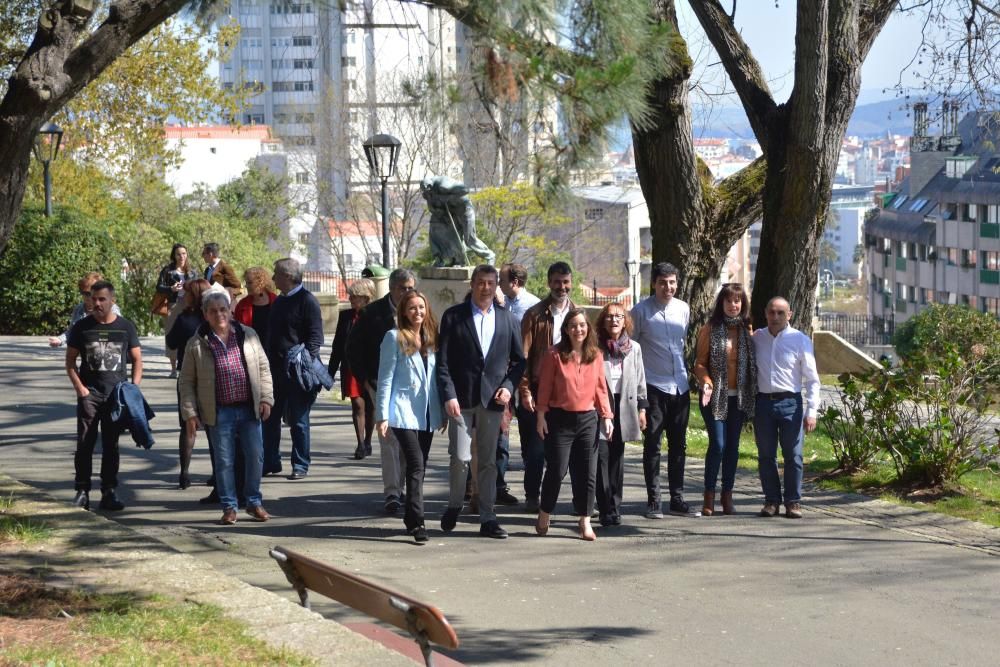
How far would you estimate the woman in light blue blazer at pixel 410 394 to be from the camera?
8.50 metres

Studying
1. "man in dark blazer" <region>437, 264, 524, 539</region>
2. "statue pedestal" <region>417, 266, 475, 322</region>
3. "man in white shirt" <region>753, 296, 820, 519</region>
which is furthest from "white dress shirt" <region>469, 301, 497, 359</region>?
"statue pedestal" <region>417, 266, 475, 322</region>

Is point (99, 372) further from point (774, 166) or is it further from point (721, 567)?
point (774, 166)

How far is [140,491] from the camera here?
10.3 m

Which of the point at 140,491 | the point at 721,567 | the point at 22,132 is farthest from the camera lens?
the point at 140,491

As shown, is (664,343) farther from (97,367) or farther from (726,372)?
(97,367)

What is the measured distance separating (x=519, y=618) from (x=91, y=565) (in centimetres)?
241

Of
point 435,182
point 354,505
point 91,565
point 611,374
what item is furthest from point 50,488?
point 435,182

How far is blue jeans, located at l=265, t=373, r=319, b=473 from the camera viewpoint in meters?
10.5

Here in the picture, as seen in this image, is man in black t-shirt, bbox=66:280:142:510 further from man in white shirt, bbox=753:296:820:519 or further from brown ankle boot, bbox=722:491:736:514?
man in white shirt, bbox=753:296:820:519

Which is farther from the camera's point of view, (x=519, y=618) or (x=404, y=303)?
(x=404, y=303)

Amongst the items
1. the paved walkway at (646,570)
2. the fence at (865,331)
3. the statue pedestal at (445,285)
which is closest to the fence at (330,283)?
the statue pedestal at (445,285)

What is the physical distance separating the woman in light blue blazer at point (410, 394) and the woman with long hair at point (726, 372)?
196cm

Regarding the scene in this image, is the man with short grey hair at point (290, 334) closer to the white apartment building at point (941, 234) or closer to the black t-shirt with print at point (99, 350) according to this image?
the black t-shirt with print at point (99, 350)

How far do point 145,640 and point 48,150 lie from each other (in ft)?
83.4
